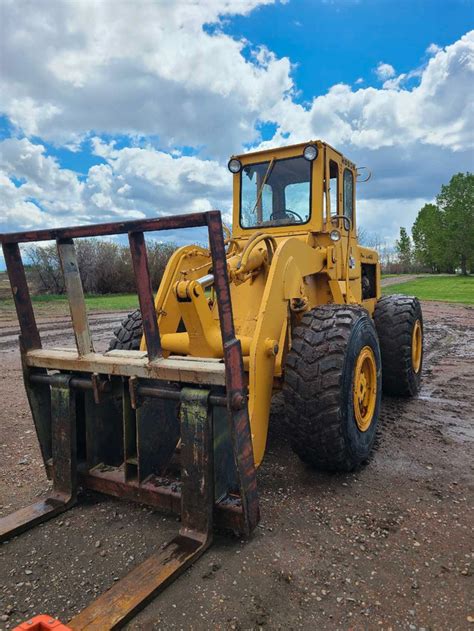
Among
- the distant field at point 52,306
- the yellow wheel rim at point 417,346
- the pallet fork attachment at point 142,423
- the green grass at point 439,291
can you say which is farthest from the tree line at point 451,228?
the pallet fork attachment at point 142,423

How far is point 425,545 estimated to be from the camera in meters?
2.96

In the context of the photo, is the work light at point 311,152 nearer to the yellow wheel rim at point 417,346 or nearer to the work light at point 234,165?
the work light at point 234,165

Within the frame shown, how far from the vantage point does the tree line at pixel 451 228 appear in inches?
2138

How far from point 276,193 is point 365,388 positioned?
234 centimetres

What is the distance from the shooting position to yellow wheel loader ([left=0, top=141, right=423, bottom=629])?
280cm

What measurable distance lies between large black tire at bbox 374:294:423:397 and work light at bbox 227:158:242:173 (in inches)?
101

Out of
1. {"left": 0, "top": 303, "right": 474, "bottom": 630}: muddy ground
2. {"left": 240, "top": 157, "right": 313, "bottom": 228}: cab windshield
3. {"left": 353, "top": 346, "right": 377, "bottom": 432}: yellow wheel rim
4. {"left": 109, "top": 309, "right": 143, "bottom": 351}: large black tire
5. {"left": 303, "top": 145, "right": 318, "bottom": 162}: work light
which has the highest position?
{"left": 303, "top": 145, "right": 318, "bottom": 162}: work light

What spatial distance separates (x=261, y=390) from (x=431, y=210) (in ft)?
223

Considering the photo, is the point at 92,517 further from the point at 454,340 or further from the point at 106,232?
the point at 454,340

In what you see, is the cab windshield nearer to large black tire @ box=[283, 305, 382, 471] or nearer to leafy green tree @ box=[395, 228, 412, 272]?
large black tire @ box=[283, 305, 382, 471]

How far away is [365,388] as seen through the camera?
4.29m

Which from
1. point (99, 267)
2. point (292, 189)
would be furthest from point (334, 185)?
point (99, 267)

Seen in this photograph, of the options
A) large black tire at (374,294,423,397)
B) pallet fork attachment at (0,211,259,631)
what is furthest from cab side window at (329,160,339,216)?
pallet fork attachment at (0,211,259,631)

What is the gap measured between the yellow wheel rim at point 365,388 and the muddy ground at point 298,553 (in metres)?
0.40
